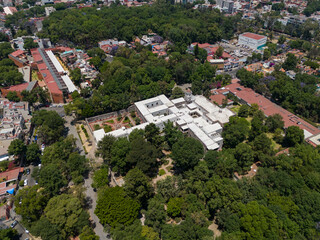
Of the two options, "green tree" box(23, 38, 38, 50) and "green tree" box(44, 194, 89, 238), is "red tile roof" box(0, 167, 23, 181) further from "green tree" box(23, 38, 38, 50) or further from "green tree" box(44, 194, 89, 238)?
"green tree" box(23, 38, 38, 50)

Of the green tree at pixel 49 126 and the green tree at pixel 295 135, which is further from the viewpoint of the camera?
the green tree at pixel 49 126

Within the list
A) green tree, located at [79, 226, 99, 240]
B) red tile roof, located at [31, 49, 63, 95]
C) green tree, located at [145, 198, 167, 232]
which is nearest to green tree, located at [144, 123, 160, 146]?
green tree, located at [145, 198, 167, 232]

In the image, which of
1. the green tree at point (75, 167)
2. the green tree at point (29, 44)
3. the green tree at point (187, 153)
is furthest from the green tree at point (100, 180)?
the green tree at point (29, 44)

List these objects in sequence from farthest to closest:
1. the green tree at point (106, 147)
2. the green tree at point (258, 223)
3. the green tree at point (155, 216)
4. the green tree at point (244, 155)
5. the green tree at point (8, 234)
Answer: the green tree at point (106, 147)
the green tree at point (244, 155)
the green tree at point (155, 216)
the green tree at point (8, 234)
the green tree at point (258, 223)

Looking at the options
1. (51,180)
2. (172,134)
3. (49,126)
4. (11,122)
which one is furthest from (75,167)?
(11,122)

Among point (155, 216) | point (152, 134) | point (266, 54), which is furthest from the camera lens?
point (266, 54)

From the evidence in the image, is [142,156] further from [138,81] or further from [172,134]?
[138,81]

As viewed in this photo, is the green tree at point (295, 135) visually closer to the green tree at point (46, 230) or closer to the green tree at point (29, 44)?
the green tree at point (46, 230)
